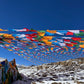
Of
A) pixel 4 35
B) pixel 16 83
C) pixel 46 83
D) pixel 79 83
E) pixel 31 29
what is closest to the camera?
pixel 79 83

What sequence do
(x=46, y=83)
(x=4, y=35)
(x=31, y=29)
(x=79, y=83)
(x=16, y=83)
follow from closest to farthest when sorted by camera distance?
(x=79, y=83) → (x=46, y=83) → (x=31, y=29) → (x=4, y=35) → (x=16, y=83)

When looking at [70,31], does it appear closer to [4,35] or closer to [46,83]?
[46,83]

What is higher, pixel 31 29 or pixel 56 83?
pixel 31 29

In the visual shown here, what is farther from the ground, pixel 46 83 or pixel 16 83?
pixel 46 83

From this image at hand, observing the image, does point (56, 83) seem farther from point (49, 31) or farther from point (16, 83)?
point (16, 83)

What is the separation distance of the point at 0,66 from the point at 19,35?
268 cm

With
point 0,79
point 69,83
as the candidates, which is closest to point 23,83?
point 0,79

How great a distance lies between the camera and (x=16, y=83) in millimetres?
8727

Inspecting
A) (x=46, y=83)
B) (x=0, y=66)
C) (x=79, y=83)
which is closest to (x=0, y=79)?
(x=0, y=66)

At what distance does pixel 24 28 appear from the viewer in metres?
5.88

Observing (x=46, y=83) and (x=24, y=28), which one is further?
(x=24, y=28)

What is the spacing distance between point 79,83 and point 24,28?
13.3 feet

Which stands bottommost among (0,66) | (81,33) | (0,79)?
(0,79)

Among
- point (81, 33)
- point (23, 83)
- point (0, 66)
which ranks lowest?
point (23, 83)
